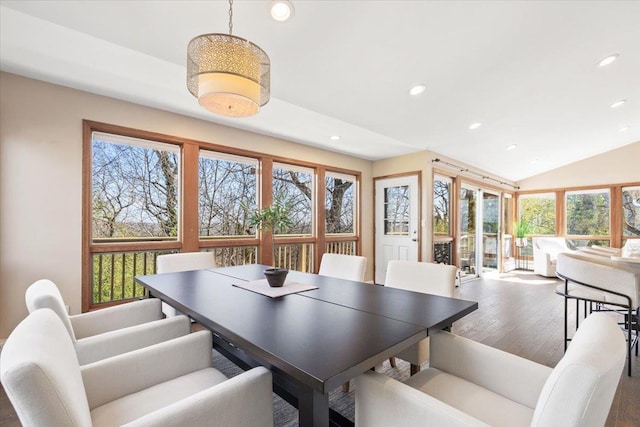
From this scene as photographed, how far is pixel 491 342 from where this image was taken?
289 cm

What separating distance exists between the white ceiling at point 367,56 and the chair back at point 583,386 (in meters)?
2.17

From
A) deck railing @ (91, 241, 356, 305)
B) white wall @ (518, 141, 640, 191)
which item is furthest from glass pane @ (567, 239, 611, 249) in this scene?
deck railing @ (91, 241, 356, 305)

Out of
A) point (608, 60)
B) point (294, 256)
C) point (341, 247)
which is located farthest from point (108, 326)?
point (608, 60)

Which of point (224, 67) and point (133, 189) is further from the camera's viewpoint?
point (133, 189)

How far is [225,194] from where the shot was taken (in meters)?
3.87

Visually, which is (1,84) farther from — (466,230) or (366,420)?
(466,230)

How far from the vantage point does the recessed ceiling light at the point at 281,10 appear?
1.88 m

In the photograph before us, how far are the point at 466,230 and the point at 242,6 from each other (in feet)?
18.7

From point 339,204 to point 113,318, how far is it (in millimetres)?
3960

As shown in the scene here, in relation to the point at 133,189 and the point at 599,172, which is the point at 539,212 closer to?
the point at 599,172

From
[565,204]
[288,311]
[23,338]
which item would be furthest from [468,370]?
[565,204]

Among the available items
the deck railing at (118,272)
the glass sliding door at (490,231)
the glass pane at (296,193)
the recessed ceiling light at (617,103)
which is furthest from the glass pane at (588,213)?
the deck railing at (118,272)

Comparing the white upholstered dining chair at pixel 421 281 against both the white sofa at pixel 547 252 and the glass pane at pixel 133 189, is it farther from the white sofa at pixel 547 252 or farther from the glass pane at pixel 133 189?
the white sofa at pixel 547 252

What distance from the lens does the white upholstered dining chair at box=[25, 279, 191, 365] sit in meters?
1.36
